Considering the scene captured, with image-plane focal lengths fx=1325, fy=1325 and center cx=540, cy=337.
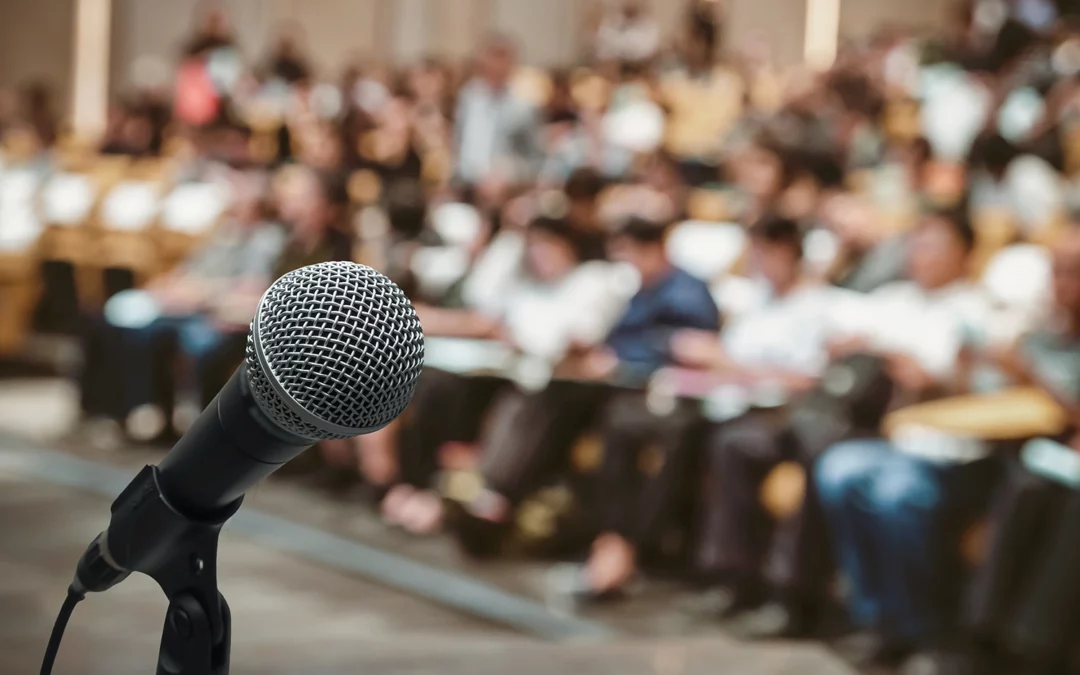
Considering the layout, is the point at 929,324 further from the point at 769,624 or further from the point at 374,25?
the point at 374,25

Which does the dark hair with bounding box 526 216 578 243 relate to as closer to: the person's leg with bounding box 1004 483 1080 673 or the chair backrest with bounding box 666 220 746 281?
the chair backrest with bounding box 666 220 746 281

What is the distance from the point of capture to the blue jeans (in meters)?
2.56

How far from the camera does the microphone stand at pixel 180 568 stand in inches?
29.3

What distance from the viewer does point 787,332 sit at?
327 cm

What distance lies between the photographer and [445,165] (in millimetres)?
6160

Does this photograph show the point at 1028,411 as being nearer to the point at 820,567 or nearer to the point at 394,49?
the point at 820,567

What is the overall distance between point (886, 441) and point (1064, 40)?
343 centimetres

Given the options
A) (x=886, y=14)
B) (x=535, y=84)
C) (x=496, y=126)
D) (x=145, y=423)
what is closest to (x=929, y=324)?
(x=145, y=423)

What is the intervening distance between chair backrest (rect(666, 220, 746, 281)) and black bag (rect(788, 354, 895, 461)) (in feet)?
3.52

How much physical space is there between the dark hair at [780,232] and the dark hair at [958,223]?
364 millimetres

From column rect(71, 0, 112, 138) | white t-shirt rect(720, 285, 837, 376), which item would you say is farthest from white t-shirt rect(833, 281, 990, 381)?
column rect(71, 0, 112, 138)

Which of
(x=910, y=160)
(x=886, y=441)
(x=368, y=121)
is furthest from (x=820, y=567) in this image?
(x=368, y=121)

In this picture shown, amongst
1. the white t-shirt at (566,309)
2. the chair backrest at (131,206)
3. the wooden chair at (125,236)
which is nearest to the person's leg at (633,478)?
the white t-shirt at (566,309)

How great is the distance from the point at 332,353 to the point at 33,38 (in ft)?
30.9
